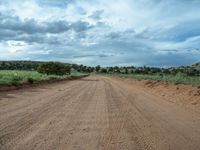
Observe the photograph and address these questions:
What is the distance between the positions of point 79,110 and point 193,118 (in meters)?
4.36

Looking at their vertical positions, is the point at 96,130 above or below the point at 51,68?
above

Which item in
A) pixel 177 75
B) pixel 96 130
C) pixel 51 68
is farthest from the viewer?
pixel 51 68

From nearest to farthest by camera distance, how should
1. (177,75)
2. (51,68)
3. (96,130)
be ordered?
(96,130)
(177,75)
(51,68)

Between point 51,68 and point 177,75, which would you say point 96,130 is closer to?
point 177,75

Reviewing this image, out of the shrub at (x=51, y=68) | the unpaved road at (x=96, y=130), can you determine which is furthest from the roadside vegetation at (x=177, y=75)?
the shrub at (x=51, y=68)

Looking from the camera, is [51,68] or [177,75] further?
[51,68]

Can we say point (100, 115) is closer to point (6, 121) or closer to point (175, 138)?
point (6, 121)

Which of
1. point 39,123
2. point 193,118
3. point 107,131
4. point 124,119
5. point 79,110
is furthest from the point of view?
point 79,110

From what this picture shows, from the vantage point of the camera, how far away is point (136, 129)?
30.1ft

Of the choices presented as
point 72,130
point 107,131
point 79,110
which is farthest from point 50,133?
point 79,110

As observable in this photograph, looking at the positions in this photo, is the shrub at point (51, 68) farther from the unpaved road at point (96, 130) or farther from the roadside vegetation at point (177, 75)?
the unpaved road at point (96, 130)

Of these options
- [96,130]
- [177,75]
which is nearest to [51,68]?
[177,75]

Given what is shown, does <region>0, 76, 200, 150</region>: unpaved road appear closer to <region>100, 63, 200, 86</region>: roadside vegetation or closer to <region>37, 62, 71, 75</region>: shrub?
<region>100, 63, 200, 86</region>: roadside vegetation

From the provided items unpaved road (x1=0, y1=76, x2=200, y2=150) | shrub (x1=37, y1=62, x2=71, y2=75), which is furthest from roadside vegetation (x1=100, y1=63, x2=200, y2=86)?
shrub (x1=37, y1=62, x2=71, y2=75)
